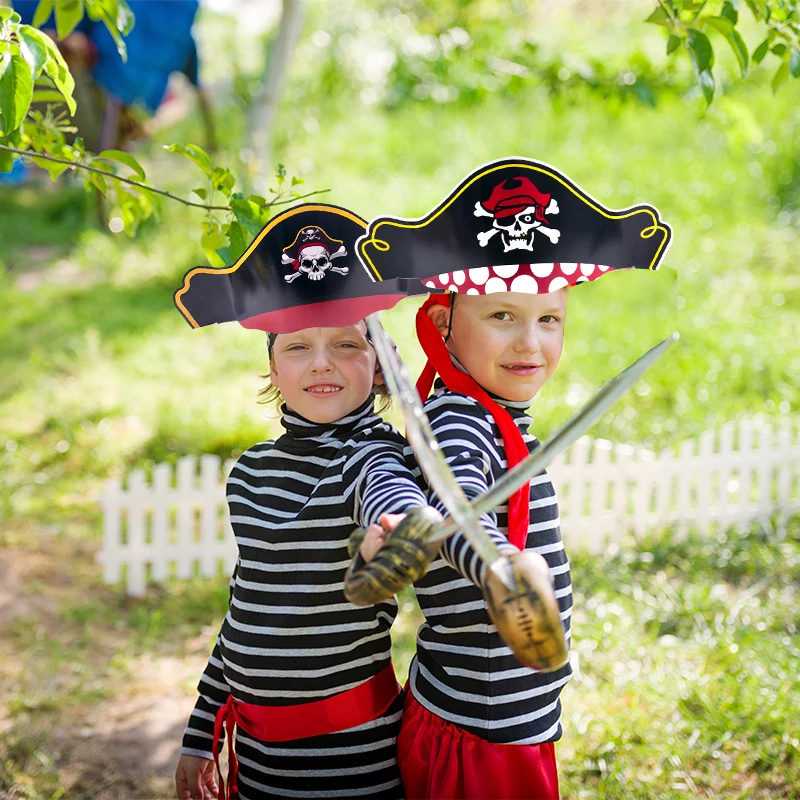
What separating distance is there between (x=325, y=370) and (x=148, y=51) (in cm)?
662

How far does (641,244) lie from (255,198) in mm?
852

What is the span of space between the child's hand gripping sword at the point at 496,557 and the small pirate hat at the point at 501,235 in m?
0.36

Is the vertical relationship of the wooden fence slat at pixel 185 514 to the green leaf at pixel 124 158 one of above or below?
below

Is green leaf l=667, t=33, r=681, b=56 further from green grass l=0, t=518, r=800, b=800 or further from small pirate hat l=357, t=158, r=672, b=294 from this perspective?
green grass l=0, t=518, r=800, b=800

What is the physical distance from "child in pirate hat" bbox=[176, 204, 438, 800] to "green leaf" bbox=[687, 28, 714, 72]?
2.63ft

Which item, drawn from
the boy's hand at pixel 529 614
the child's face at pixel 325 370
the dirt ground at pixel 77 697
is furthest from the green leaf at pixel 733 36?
the dirt ground at pixel 77 697

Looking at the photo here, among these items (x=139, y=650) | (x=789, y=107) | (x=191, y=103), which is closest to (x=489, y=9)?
(x=789, y=107)

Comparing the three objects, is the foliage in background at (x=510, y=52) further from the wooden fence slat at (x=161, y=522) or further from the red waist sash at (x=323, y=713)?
the wooden fence slat at (x=161, y=522)

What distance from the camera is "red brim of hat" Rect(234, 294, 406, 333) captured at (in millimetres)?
1654

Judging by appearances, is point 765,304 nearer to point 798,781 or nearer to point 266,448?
point 798,781

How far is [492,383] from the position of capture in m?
1.64

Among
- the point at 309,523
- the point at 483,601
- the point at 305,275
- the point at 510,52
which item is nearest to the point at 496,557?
the point at 483,601

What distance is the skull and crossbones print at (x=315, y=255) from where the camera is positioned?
1.67 m

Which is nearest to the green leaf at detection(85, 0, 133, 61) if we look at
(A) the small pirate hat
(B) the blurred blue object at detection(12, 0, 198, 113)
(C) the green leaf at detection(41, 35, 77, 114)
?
(C) the green leaf at detection(41, 35, 77, 114)
